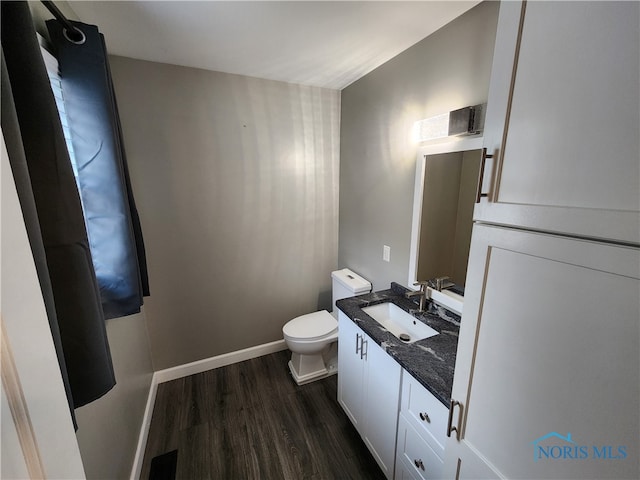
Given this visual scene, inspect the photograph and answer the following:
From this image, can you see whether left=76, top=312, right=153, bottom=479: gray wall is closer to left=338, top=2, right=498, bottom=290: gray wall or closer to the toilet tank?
the toilet tank

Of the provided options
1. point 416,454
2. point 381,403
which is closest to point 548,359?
point 416,454

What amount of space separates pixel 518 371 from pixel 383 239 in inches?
54.8

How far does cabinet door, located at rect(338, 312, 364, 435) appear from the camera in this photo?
5.29 ft

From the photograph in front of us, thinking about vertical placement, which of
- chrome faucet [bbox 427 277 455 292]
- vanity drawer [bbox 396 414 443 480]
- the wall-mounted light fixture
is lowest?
vanity drawer [bbox 396 414 443 480]

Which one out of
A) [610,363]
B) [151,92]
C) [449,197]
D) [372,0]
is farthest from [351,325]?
[151,92]

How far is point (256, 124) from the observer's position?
2.12 meters

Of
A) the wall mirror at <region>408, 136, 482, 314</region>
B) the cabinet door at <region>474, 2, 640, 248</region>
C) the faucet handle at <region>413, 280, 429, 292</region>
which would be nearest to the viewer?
the cabinet door at <region>474, 2, 640, 248</region>

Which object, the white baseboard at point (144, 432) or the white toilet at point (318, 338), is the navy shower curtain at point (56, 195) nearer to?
the white baseboard at point (144, 432)

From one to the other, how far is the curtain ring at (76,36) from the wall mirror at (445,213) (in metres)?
1.69

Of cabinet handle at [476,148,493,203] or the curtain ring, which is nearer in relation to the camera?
cabinet handle at [476,148,493,203]

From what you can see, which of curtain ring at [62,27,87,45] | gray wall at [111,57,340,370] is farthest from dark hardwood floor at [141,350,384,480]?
curtain ring at [62,27,87,45]

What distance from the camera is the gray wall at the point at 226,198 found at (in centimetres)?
189

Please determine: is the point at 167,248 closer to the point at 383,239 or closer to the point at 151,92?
the point at 151,92

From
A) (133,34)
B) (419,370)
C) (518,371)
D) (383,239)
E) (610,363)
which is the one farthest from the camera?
(383,239)
